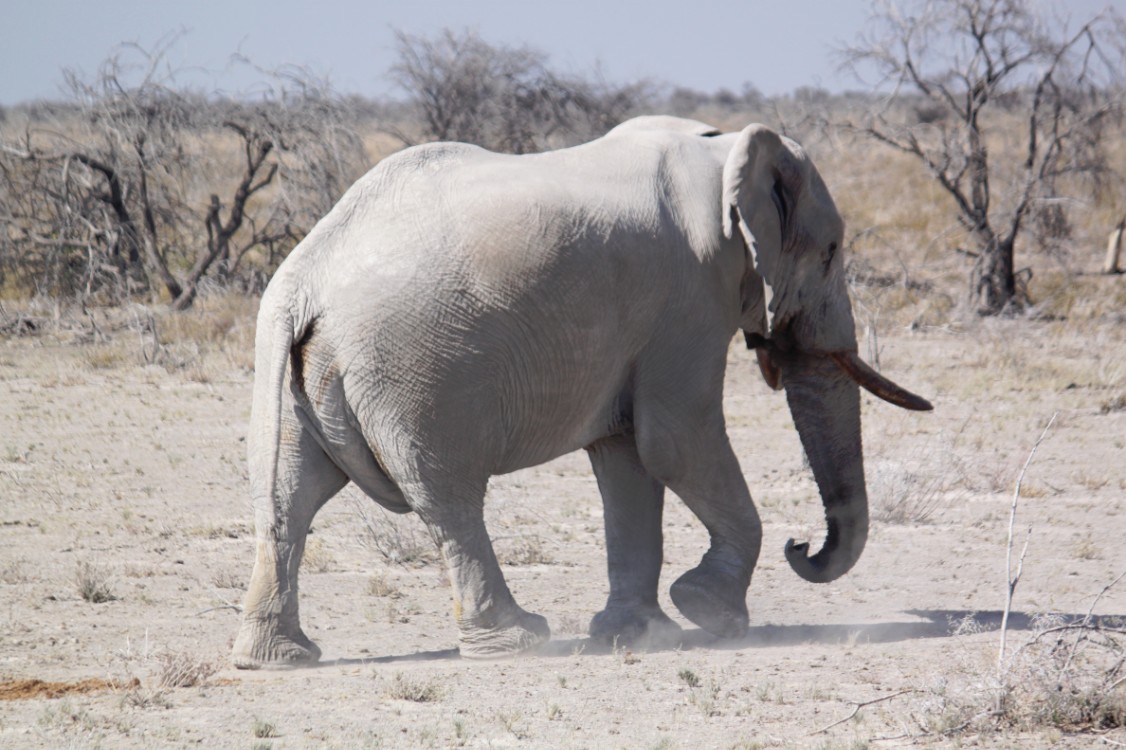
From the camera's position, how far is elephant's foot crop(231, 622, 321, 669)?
6.08 metres

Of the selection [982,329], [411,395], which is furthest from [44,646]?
[982,329]

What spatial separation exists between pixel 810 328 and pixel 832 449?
2.05 ft

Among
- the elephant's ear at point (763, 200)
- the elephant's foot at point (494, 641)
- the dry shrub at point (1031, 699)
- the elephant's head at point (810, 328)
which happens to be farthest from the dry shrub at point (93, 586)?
the dry shrub at point (1031, 699)

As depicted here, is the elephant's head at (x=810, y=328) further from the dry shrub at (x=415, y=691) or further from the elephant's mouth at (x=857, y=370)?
the dry shrub at (x=415, y=691)

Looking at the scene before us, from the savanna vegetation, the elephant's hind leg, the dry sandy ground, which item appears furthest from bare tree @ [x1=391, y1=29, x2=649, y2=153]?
the elephant's hind leg

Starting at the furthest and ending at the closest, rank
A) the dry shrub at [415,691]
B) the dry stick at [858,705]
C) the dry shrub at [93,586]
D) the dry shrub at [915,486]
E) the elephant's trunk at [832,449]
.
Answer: the dry shrub at [915,486] < the dry shrub at [93,586] < the elephant's trunk at [832,449] < the dry shrub at [415,691] < the dry stick at [858,705]

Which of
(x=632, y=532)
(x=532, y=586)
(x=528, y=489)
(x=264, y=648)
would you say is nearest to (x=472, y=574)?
(x=264, y=648)

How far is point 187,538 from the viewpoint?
897cm

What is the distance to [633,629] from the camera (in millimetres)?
6773

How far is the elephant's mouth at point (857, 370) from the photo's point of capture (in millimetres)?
7152

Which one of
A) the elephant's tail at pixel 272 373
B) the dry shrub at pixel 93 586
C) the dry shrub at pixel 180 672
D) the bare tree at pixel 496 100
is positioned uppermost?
the bare tree at pixel 496 100

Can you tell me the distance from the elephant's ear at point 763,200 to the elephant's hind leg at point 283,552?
6.73ft

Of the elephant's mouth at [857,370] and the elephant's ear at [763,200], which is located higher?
the elephant's ear at [763,200]

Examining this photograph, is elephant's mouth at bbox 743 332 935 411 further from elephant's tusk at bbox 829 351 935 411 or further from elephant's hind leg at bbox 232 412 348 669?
elephant's hind leg at bbox 232 412 348 669
